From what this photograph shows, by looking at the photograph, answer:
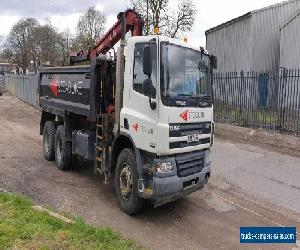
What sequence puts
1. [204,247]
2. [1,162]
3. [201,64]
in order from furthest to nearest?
[1,162]
[201,64]
[204,247]

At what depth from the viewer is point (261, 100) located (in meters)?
14.5

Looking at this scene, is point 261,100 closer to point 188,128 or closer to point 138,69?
point 188,128

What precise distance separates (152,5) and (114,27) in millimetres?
20457

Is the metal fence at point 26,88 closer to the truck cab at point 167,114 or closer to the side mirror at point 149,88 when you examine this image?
the truck cab at point 167,114

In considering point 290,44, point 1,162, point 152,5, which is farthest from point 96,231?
point 152,5

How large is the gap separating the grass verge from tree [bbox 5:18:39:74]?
57639mm

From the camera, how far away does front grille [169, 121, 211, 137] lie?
5.98 metres

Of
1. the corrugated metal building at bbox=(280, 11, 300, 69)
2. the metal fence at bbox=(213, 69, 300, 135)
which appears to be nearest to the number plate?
the metal fence at bbox=(213, 69, 300, 135)

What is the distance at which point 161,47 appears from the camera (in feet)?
19.6

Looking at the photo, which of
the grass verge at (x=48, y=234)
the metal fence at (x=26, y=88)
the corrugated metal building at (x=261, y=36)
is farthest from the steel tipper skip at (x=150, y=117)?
the metal fence at (x=26, y=88)

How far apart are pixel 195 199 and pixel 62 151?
3.59 meters

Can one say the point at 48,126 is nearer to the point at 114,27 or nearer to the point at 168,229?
the point at 114,27

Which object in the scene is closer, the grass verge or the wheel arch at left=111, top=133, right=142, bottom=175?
the grass verge

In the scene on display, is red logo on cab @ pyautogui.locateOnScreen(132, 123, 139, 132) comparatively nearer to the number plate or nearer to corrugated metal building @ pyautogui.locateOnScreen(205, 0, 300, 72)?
the number plate
